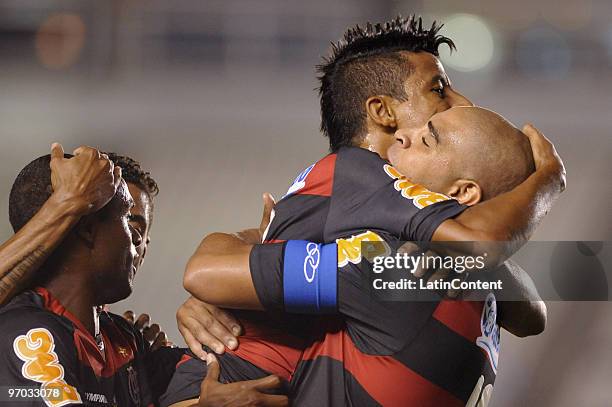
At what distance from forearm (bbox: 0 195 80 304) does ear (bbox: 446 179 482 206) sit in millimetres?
596

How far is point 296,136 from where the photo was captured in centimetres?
312

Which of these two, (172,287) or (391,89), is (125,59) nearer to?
(172,287)

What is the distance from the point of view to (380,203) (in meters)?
1.18

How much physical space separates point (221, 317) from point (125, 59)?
6.94ft

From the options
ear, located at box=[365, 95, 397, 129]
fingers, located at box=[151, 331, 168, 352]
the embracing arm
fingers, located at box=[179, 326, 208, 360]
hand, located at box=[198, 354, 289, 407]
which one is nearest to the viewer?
the embracing arm

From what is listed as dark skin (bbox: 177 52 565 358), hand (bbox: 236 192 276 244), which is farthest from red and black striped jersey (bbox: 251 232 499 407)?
hand (bbox: 236 192 276 244)

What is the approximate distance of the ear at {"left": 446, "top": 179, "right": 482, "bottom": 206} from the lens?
1230 mm

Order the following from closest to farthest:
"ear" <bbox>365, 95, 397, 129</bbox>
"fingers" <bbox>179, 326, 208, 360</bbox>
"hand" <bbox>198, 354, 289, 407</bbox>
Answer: "hand" <bbox>198, 354, 289, 407</bbox> → "fingers" <bbox>179, 326, 208, 360</bbox> → "ear" <bbox>365, 95, 397, 129</bbox>

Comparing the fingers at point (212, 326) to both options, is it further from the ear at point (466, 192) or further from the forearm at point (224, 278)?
the ear at point (466, 192)

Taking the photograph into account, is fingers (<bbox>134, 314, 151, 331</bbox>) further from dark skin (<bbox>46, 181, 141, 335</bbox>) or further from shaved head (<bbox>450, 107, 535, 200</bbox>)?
shaved head (<bbox>450, 107, 535, 200</bbox>)

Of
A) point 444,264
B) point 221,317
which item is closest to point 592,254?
point 444,264

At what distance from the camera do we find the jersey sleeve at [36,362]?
1.33 m

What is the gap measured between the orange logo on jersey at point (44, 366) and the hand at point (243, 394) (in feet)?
0.76

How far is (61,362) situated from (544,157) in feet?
2.56
